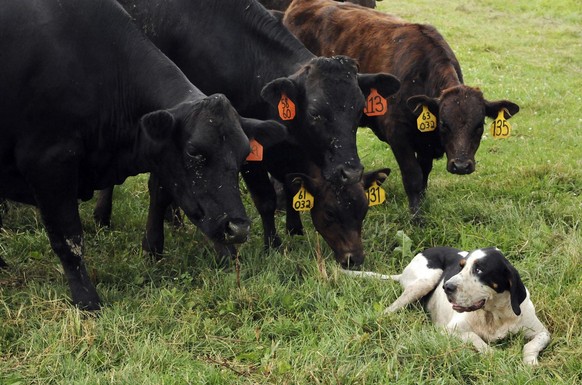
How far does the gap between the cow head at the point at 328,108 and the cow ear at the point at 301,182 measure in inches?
7.1

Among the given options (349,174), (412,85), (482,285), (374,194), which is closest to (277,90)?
(349,174)

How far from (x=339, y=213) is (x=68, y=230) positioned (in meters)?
2.12

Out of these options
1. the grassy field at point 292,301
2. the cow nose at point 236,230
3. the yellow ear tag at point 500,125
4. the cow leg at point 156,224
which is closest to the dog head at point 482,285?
the grassy field at point 292,301

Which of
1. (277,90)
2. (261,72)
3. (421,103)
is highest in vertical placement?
(277,90)

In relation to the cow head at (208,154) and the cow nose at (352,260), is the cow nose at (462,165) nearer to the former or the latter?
the cow nose at (352,260)

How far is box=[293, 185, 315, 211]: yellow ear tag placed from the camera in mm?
6664

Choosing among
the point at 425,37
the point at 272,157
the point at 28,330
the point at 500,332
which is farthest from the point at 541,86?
the point at 28,330

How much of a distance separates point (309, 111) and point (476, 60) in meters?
9.64

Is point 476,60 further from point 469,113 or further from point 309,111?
point 309,111

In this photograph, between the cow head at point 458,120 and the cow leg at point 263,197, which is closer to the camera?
the cow leg at point 263,197

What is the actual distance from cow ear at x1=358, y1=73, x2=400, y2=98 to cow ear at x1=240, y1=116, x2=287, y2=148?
1261 mm

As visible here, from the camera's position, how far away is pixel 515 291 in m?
4.94

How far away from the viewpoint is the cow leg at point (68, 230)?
18.4ft

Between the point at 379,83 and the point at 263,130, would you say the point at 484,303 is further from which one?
the point at 379,83
